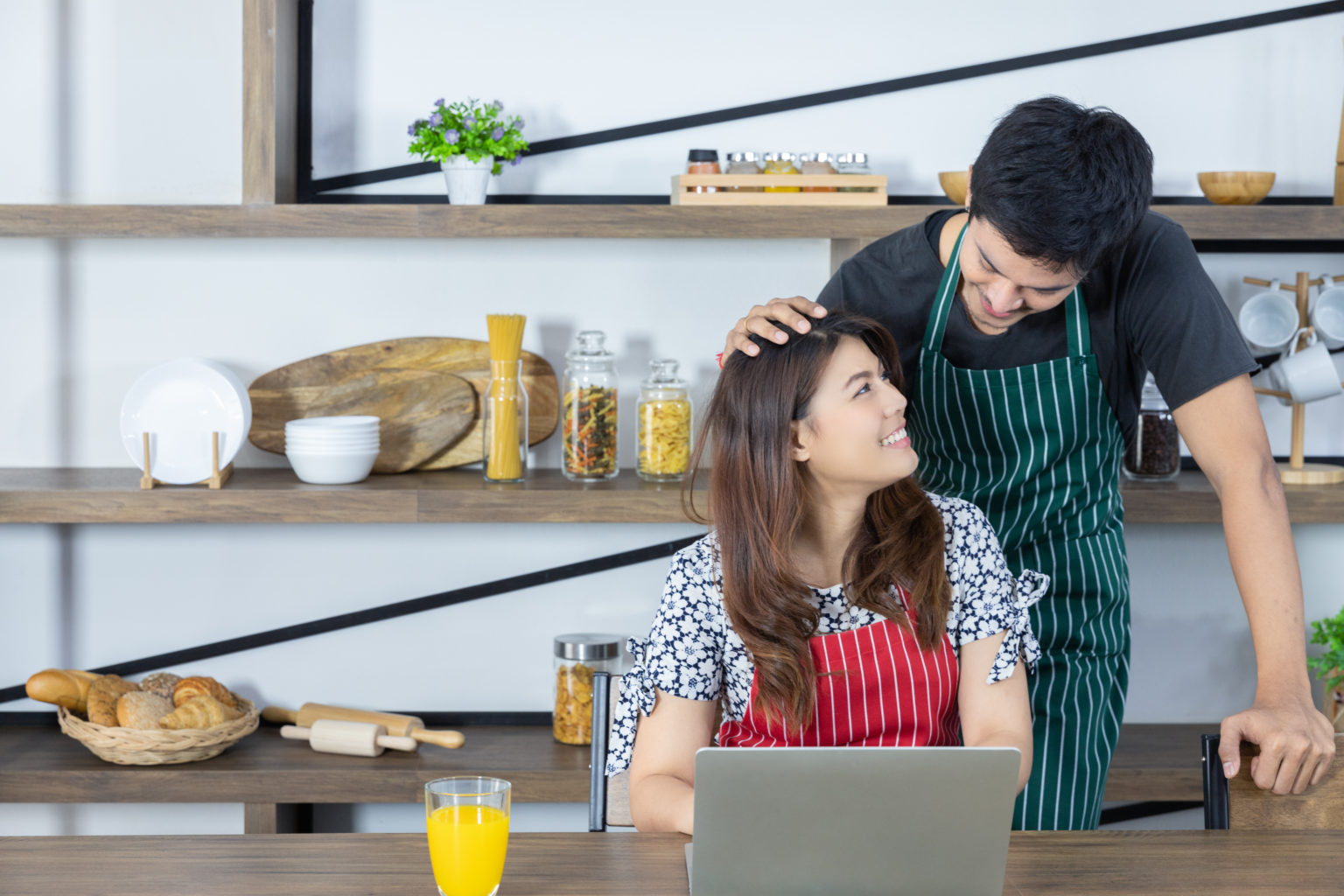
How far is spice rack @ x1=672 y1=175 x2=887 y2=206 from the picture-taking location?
229 cm

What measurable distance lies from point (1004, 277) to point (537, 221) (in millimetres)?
1011

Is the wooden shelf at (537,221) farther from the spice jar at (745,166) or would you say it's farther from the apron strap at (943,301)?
the apron strap at (943,301)

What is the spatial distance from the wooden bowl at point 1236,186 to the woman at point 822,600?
1121mm

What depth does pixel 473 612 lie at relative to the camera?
261 centimetres

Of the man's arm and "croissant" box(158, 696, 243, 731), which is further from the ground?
the man's arm

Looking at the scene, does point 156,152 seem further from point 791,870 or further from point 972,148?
point 791,870

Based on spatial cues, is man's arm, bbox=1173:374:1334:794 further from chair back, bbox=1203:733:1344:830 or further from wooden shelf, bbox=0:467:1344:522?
wooden shelf, bbox=0:467:1344:522

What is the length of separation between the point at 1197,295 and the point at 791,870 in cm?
100

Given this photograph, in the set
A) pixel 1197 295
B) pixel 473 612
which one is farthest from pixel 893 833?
pixel 473 612

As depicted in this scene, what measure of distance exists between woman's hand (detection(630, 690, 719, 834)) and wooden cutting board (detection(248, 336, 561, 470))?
1123 millimetres

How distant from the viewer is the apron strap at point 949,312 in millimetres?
1698

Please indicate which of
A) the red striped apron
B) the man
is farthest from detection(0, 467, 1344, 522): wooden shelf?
the red striped apron

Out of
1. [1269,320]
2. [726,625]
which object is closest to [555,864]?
[726,625]

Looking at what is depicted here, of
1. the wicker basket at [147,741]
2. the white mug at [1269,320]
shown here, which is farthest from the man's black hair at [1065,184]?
the wicker basket at [147,741]
